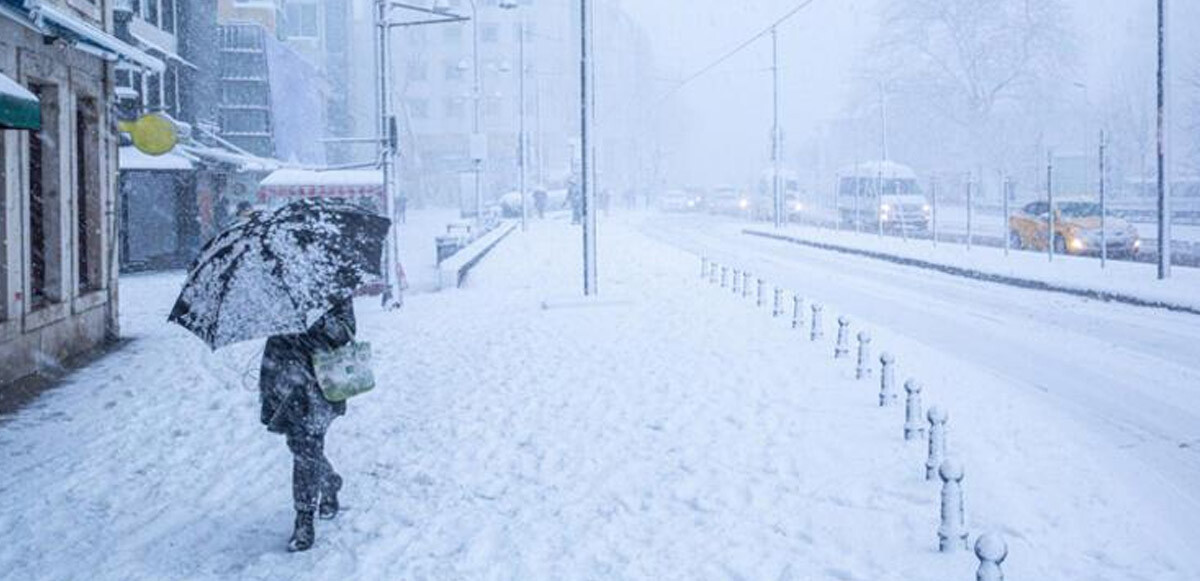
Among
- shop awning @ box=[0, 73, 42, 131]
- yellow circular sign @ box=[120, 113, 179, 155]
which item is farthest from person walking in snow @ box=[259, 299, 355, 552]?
yellow circular sign @ box=[120, 113, 179, 155]

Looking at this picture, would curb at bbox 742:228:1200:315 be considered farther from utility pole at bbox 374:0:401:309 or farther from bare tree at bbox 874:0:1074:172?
bare tree at bbox 874:0:1074:172

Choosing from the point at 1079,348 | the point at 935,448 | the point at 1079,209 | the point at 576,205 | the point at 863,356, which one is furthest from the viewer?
the point at 576,205

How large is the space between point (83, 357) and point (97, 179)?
2368mm

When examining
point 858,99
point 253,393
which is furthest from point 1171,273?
point 858,99

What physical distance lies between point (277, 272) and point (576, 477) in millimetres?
2642

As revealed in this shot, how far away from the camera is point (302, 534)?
5.89m

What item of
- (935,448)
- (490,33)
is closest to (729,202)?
(490,33)

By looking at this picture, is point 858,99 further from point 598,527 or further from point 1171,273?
point 598,527

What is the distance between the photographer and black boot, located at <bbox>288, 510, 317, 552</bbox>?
5.89m

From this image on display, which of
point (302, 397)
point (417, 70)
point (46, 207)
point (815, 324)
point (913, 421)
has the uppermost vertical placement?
point (417, 70)

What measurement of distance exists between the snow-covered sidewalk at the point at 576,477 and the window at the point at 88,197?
2386mm

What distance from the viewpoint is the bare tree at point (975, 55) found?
53.4m

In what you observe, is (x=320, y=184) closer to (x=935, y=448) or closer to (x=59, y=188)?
(x=59, y=188)

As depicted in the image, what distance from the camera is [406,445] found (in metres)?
8.30
